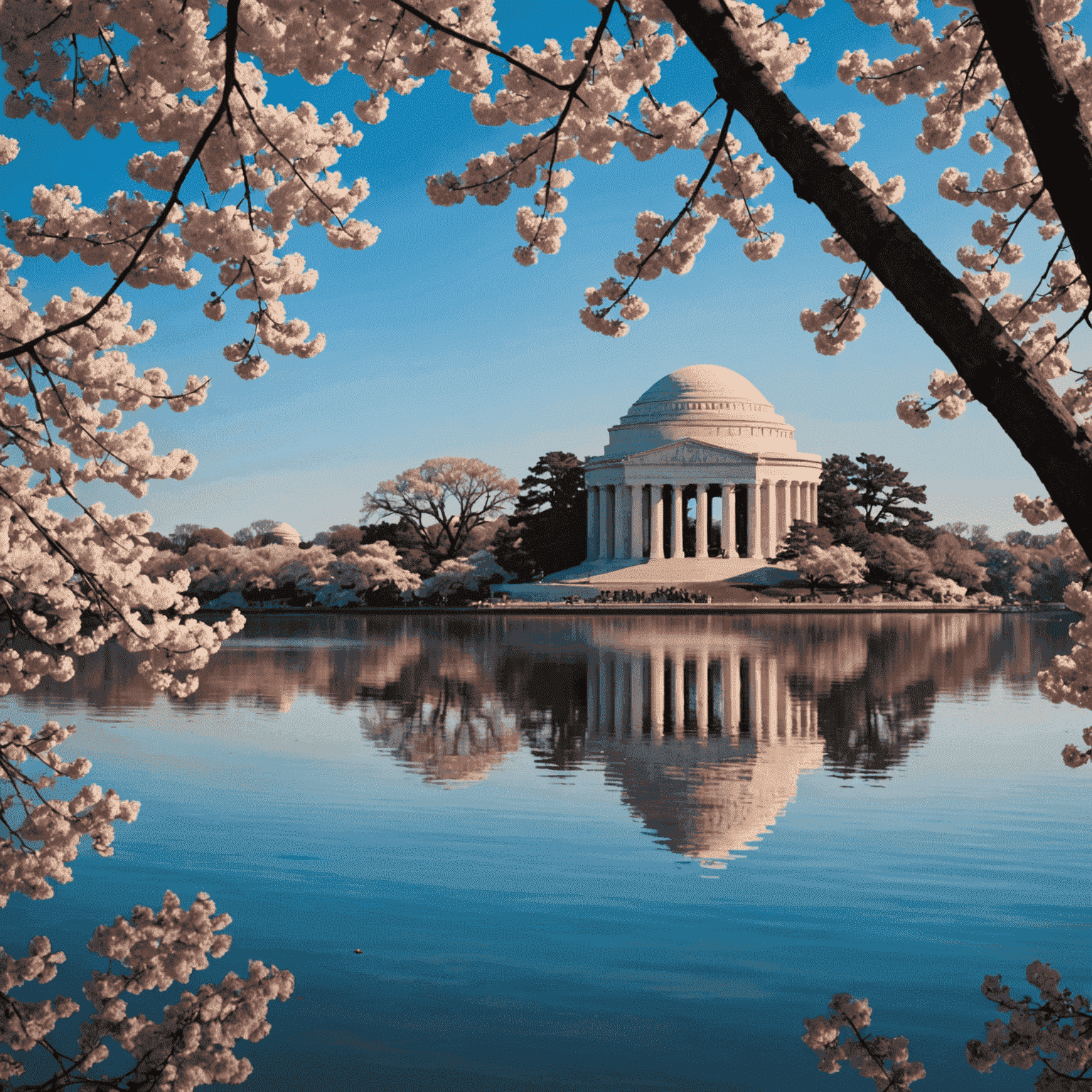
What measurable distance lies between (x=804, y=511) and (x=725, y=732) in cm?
7216

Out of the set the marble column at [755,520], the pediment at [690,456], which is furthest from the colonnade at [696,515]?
the pediment at [690,456]

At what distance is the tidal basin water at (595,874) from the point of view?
16.8 ft

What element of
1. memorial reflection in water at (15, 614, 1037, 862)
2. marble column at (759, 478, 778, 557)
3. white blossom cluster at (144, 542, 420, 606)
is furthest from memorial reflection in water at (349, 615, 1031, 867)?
marble column at (759, 478, 778, 557)

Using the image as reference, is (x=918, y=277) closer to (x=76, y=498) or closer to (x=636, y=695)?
(x=76, y=498)

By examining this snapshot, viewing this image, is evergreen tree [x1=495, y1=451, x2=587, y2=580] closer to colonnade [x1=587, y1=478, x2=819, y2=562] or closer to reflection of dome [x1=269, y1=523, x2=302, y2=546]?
colonnade [x1=587, y1=478, x2=819, y2=562]

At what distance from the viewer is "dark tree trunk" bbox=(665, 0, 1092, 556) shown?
4105 millimetres

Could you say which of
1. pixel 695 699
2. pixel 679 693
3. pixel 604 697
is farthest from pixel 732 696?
pixel 604 697

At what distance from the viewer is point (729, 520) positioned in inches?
3223

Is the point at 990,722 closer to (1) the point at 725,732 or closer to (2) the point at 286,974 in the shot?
(1) the point at 725,732

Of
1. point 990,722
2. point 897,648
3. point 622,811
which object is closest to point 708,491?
point 897,648

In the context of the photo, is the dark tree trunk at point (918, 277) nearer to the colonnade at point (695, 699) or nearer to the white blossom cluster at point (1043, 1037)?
the white blossom cluster at point (1043, 1037)

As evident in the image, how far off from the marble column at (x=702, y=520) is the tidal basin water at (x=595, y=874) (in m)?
63.8

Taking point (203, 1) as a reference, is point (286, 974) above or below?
below

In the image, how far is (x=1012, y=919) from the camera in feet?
22.0
